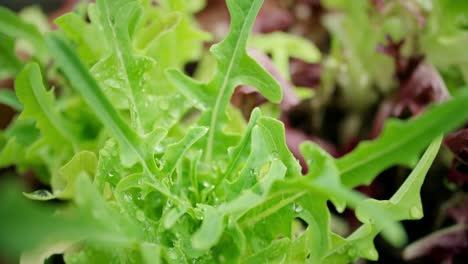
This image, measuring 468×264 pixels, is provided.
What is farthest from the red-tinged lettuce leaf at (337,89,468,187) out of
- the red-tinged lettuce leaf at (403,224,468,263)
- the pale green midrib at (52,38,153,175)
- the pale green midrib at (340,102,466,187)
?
the red-tinged lettuce leaf at (403,224,468,263)

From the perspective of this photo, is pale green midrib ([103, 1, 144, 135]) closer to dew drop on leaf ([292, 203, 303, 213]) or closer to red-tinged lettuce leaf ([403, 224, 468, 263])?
dew drop on leaf ([292, 203, 303, 213])

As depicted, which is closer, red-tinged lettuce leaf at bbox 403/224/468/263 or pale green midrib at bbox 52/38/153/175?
pale green midrib at bbox 52/38/153/175

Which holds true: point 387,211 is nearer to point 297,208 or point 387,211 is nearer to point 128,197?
point 297,208

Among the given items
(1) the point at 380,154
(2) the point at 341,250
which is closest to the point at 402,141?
(1) the point at 380,154

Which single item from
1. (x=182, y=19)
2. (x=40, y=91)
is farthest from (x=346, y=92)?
(x=40, y=91)

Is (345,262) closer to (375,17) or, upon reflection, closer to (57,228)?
(57,228)

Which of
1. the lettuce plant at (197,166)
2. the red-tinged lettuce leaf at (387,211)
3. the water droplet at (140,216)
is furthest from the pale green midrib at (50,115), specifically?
the red-tinged lettuce leaf at (387,211)

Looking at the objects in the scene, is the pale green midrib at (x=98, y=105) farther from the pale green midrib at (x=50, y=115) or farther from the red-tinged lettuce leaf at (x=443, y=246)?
the red-tinged lettuce leaf at (x=443, y=246)
